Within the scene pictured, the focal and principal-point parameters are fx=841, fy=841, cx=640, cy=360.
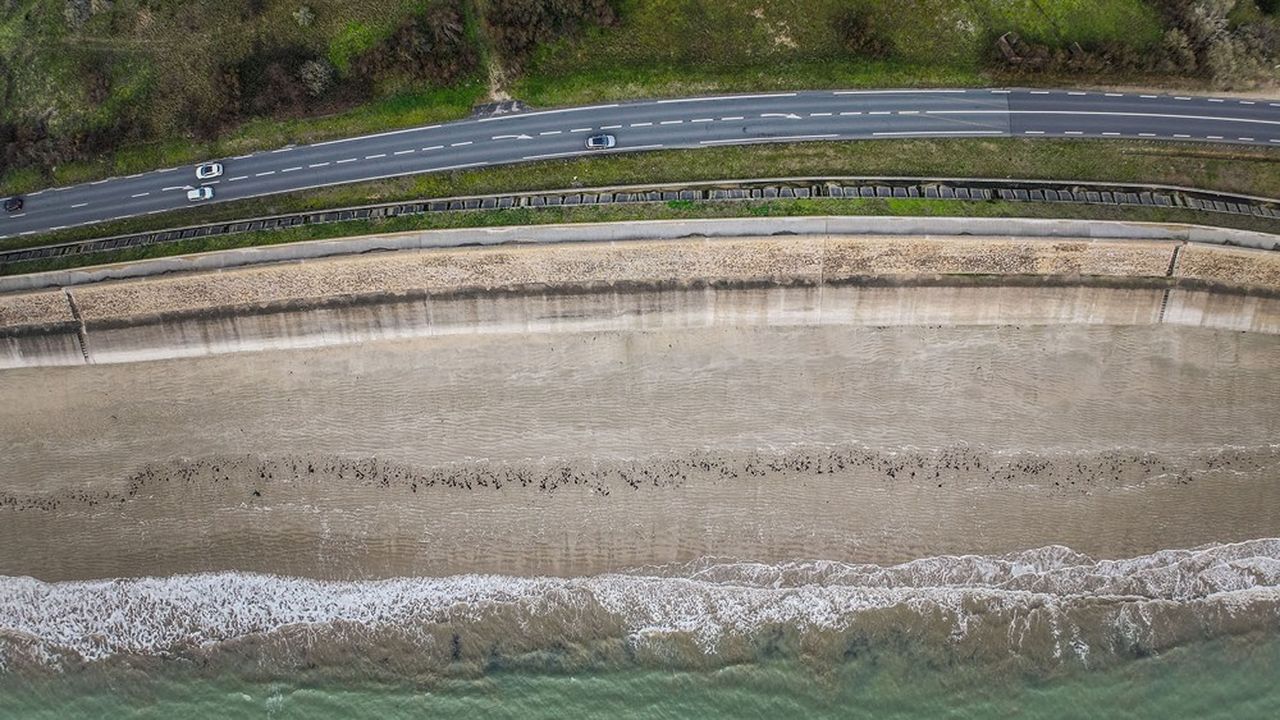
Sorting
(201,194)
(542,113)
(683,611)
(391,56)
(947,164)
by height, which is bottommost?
(683,611)

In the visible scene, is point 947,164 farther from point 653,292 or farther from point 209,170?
point 209,170

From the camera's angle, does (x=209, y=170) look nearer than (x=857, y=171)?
No

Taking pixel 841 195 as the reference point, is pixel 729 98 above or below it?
above

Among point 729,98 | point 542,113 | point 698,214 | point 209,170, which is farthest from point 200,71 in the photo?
point 729,98

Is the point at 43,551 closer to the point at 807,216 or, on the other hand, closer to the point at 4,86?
the point at 4,86

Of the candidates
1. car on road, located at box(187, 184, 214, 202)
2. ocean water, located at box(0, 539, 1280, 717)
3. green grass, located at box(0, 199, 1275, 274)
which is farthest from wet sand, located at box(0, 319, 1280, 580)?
car on road, located at box(187, 184, 214, 202)

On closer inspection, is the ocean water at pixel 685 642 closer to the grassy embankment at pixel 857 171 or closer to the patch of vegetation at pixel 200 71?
the grassy embankment at pixel 857 171

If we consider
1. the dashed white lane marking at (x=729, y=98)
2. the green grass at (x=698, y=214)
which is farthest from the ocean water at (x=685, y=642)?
the dashed white lane marking at (x=729, y=98)

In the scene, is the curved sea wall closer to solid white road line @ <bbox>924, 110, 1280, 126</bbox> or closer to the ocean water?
solid white road line @ <bbox>924, 110, 1280, 126</bbox>
